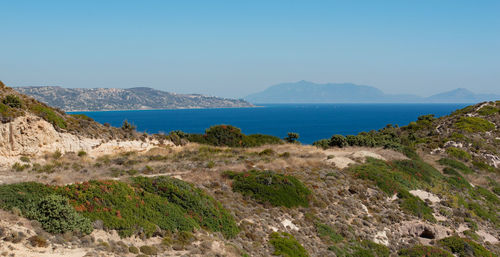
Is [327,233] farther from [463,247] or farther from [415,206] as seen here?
[415,206]

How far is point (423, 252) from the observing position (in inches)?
766

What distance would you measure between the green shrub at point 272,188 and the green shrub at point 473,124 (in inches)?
1628

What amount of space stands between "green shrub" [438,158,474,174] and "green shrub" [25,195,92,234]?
35913mm

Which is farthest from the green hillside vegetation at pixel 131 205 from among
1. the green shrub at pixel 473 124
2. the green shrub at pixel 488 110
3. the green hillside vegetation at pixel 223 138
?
the green shrub at pixel 488 110

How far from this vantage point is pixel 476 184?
36562mm

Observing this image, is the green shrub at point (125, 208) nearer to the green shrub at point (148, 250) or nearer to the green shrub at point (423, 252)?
the green shrub at point (148, 250)

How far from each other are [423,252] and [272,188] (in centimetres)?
787

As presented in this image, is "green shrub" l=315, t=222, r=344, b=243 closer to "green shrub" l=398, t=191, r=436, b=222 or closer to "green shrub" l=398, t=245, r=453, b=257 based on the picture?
Result: "green shrub" l=398, t=245, r=453, b=257

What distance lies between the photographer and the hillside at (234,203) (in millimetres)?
12422

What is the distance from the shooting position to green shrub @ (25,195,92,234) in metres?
11.8

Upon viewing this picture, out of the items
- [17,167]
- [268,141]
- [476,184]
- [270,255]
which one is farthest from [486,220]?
[17,167]

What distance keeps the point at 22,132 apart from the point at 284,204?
56.4 feet

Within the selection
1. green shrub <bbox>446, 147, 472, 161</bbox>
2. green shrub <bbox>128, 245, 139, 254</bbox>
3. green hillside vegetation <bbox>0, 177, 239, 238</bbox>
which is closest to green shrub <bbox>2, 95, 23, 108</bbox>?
green hillside vegetation <bbox>0, 177, 239, 238</bbox>

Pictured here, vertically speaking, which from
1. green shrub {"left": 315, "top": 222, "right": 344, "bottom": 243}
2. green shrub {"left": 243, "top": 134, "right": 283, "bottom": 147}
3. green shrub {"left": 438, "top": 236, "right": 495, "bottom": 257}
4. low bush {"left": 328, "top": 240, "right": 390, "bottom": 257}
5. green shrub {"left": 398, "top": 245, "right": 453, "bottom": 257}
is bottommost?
green shrub {"left": 438, "top": 236, "right": 495, "bottom": 257}
